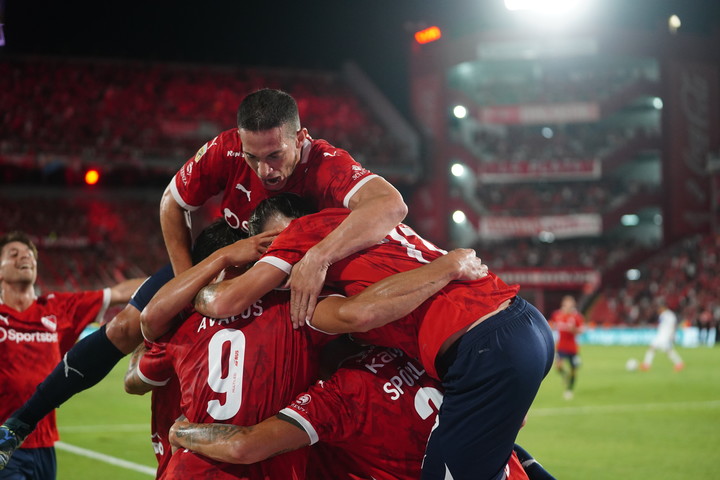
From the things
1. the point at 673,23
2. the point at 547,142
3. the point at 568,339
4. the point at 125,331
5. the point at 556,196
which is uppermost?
the point at 673,23

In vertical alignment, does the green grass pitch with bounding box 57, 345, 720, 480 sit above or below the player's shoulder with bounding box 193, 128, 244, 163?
below

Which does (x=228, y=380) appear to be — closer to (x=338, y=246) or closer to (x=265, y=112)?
(x=338, y=246)

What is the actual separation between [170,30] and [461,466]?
39.7 m

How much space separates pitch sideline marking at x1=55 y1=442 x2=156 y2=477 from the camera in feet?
29.3

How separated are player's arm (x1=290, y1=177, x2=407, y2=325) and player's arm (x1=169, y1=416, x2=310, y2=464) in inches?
18.3

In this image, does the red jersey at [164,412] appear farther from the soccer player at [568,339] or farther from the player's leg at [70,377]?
the soccer player at [568,339]

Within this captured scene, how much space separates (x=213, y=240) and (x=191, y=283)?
643mm

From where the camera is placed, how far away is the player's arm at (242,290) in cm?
344

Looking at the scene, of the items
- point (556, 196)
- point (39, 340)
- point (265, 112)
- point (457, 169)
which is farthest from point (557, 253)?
point (265, 112)

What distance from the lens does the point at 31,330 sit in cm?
596

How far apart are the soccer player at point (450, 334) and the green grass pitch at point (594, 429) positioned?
5587 mm

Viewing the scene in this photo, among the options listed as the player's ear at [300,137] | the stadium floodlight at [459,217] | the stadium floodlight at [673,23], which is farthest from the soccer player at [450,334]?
the stadium floodlight at [673,23]

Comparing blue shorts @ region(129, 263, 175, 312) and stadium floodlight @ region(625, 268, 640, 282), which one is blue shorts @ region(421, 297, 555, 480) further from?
stadium floodlight @ region(625, 268, 640, 282)

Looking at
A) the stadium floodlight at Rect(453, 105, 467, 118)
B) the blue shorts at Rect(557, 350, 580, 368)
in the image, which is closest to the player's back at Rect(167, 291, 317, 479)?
the blue shorts at Rect(557, 350, 580, 368)
